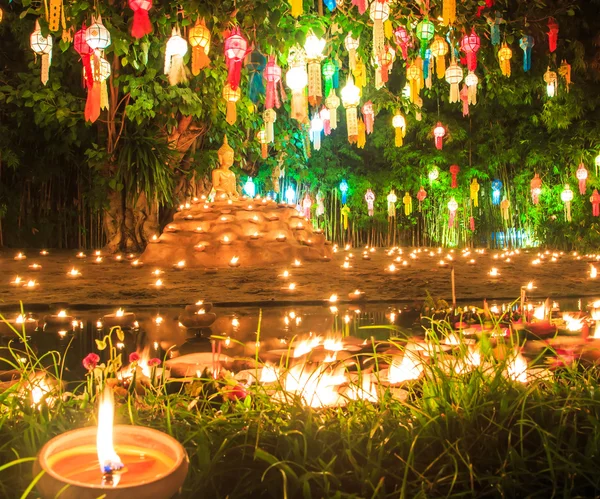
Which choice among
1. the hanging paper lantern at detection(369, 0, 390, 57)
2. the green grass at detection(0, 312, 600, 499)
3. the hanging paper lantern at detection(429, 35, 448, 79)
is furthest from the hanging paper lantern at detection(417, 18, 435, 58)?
the green grass at detection(0, 312, 600, 499)

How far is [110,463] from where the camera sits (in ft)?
3.64

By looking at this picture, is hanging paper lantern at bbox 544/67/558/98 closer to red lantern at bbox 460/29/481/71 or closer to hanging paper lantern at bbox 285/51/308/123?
red lantern at bbox 460/29/481/71

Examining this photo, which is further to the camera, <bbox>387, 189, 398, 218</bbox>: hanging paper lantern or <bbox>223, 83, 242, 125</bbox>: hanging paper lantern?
<bbox>387, 189, 398, 218</bbox>: hanging paper lantern

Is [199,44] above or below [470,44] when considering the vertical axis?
below

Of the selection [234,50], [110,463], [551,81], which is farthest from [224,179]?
[110,463]

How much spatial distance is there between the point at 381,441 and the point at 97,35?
4.41m

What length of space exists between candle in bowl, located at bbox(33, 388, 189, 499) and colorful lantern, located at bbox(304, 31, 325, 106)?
4.03 m

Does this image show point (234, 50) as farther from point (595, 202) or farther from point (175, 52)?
point (595, 202)

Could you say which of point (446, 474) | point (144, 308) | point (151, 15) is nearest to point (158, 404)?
point (446, 474)

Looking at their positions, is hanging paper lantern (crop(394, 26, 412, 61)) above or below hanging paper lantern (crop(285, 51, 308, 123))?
above

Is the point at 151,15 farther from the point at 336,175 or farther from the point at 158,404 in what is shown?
the point at 336,175

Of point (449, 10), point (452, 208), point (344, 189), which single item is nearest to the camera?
point (449, 10)

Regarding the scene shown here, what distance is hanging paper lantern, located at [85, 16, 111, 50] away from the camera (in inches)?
188

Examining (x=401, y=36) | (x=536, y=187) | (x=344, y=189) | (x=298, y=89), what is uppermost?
(x=401, y=36)
